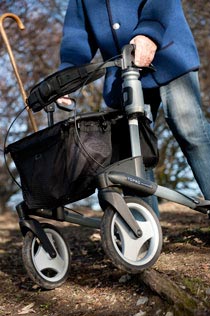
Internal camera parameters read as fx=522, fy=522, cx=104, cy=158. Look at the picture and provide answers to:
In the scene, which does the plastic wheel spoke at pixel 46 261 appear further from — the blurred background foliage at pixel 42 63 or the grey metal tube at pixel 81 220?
the blurred background foliage at pixel 42 63

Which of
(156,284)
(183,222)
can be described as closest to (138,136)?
(156,284)

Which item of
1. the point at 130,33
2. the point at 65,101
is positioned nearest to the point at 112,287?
the point at 65,101

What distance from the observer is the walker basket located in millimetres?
2559

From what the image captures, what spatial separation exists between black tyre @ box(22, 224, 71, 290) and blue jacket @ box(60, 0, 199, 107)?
0.89 meters

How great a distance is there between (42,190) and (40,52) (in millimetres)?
6837

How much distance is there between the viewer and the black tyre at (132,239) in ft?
7.81

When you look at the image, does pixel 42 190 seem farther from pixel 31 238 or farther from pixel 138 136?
pixel 138 136

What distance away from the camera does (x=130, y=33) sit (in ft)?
9.80

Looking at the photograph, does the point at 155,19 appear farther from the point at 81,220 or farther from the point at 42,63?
the point at 42,63

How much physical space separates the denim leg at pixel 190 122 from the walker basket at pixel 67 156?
0.24m

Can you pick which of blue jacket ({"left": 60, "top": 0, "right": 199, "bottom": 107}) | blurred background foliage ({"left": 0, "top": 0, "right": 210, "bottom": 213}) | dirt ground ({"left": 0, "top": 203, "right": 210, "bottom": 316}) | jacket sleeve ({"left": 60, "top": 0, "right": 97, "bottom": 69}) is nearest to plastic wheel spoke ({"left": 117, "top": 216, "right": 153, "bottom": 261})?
dirt ground ({"left": 0, "top": 203, "right": 210, "bottom": 316})

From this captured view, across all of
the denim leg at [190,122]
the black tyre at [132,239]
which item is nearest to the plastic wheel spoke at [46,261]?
the black tyre at [132,239]

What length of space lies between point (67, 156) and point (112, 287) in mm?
760

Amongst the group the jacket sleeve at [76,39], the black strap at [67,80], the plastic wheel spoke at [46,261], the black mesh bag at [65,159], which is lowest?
the plastic wheel spoke at [46,261]
